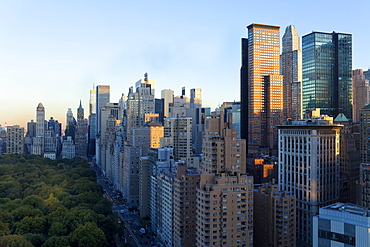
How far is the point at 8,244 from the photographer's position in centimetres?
7844

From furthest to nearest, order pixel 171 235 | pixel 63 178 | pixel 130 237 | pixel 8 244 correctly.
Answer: pixel 63 178 → pixel 130 237 → pixel 171 235 → pixel 8 244

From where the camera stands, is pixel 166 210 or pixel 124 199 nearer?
pixel 166 210

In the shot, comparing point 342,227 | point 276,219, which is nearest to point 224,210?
point 276,219

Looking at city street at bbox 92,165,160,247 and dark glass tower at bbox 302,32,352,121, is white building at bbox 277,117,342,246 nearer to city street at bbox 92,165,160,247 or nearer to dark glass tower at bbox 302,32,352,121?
city street at bbox 92,165,160,247

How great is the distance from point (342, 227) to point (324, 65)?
5930 inches

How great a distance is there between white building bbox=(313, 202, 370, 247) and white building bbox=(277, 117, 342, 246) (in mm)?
49165

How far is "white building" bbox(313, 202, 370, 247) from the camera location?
2109 inches

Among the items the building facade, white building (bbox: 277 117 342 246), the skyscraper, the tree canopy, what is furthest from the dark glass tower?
the tree canopy

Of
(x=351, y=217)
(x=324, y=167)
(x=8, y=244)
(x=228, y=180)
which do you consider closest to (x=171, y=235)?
(x=228, y=180)

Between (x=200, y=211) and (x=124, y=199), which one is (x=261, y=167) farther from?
(x=200, y=211)

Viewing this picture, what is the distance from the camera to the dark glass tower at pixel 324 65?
188 meters

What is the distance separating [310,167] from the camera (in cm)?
10806

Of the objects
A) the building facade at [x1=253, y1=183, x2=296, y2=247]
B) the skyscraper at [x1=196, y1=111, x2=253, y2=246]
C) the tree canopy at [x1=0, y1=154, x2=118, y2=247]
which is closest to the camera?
the skyscraper at [x1=196, y1=111, x2=253, y2=246]

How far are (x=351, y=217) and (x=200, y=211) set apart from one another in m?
34.2
